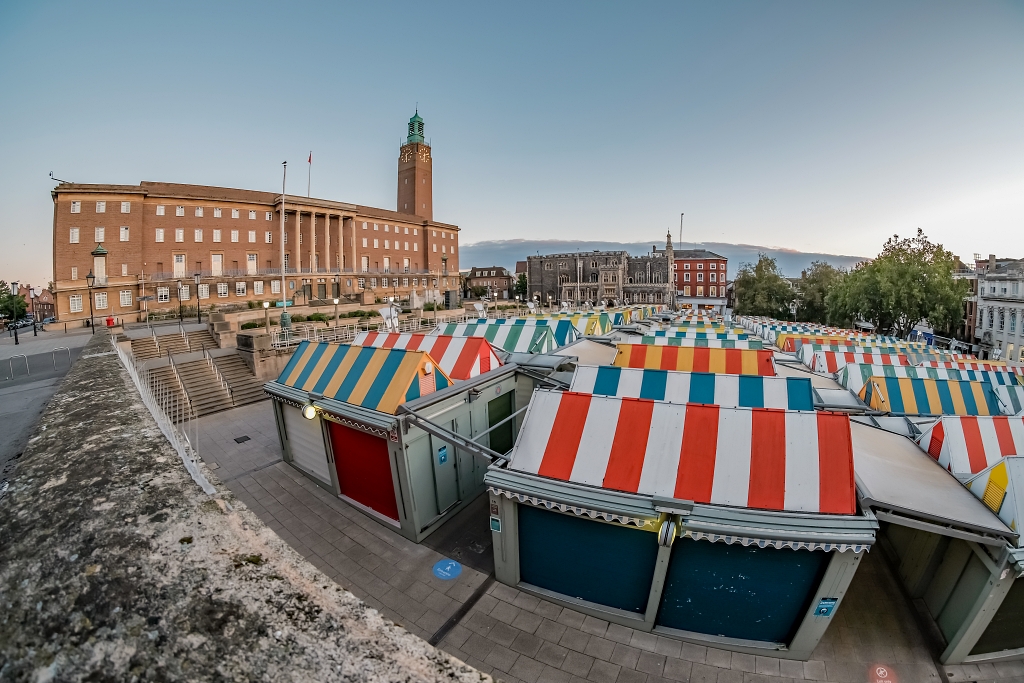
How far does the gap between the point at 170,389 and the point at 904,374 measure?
24.0 meters

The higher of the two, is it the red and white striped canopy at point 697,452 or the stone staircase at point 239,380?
the red and white striped canopy at point 697,452

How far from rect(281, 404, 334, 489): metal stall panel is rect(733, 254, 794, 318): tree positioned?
60084 millimetres

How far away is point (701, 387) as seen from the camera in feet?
23.3

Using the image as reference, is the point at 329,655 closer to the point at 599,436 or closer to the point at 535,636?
the point at 599,436

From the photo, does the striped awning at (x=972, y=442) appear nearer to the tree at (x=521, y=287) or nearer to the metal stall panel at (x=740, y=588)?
the metal stall panel at (x=740, y=588)

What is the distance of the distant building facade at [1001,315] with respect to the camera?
37.2 meters

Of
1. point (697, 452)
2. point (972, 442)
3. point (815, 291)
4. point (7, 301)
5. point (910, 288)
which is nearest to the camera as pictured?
point (697, 452)

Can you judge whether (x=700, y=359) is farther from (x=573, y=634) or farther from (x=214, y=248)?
(x=214, y=248)

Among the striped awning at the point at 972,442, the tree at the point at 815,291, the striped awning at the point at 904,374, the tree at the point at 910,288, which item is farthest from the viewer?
the tree at the point at 815,291

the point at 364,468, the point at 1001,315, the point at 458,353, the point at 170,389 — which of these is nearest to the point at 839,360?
the point at 458,353

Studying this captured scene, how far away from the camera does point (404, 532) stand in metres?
7.58

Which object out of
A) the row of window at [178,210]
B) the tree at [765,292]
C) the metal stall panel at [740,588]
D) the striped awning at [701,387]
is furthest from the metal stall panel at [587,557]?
the tree at [765,292]

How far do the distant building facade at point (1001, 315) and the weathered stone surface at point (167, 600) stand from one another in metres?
55.4

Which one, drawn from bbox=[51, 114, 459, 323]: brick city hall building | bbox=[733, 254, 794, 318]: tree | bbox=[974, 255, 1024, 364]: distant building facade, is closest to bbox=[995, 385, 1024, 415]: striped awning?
bbox=[51, 114, 459, 323]: brick city hall building
